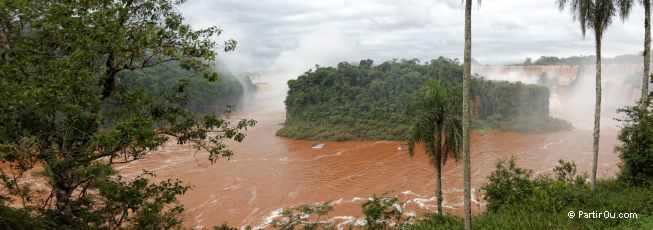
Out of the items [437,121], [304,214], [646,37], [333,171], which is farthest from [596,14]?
[333,171]

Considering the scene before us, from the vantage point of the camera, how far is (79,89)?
5492mm

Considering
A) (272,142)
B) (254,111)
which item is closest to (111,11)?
(272,142)

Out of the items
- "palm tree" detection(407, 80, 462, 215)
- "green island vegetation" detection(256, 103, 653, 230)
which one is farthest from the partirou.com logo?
"palm tree" detection(407, 80, 462, 215)

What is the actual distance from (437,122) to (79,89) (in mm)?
8951

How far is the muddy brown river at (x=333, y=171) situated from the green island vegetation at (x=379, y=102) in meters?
3.00

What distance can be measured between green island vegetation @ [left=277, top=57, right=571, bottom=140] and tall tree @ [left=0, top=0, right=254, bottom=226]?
3522cm

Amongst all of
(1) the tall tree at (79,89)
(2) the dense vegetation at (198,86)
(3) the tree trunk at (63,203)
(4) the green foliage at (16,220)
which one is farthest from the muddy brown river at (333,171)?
(2) the dense vegetation at (198,86)

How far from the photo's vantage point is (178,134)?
23.6 feet

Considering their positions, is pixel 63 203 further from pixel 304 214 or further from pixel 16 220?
pixel 304 214

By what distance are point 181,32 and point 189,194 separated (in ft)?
64.8

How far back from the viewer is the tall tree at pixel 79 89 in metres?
5.27

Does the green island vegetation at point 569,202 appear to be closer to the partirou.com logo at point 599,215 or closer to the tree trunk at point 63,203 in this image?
the partirou.com logo at point 599,215

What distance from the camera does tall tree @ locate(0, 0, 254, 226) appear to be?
17.3ft

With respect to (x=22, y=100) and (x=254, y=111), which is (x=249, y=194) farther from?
(x=254, y=111)
